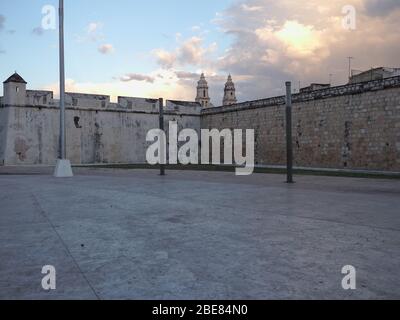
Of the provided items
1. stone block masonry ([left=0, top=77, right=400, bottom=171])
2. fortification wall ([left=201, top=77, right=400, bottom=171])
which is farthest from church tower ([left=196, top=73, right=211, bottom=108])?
fortification wall ([left=201, top=77, right=400, bottom=171])

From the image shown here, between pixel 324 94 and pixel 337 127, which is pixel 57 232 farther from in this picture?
pixel 324 94

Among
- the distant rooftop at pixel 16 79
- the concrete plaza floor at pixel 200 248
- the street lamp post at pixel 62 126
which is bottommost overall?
the concrete plaza floor at pixel 200 248

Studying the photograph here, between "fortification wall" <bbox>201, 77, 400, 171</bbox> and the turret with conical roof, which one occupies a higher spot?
the turret with conical roof

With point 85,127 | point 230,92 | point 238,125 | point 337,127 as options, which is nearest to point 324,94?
point 337,127

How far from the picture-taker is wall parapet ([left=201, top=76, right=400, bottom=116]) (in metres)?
16.9

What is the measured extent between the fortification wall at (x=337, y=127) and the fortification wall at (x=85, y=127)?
7578 millimetres

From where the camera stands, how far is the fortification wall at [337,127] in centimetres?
1680

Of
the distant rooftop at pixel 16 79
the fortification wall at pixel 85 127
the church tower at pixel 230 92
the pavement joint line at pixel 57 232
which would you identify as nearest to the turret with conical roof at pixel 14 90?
the distant rooftop at pixel 16 79

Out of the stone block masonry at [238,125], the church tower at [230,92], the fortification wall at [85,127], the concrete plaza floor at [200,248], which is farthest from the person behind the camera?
the church tower at [230,92]

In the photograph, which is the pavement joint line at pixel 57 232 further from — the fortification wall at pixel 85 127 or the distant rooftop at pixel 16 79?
the distant rooftop at pixel 16 79

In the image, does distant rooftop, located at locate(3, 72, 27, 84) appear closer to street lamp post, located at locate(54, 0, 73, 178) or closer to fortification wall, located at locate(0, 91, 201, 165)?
fortification wall, located at locate(0, 91, 201, 165)

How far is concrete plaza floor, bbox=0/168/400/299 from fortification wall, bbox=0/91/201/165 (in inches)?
697

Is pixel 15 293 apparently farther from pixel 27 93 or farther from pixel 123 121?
pixel 123 121

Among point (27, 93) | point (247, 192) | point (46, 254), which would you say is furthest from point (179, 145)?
point (46, 254)
